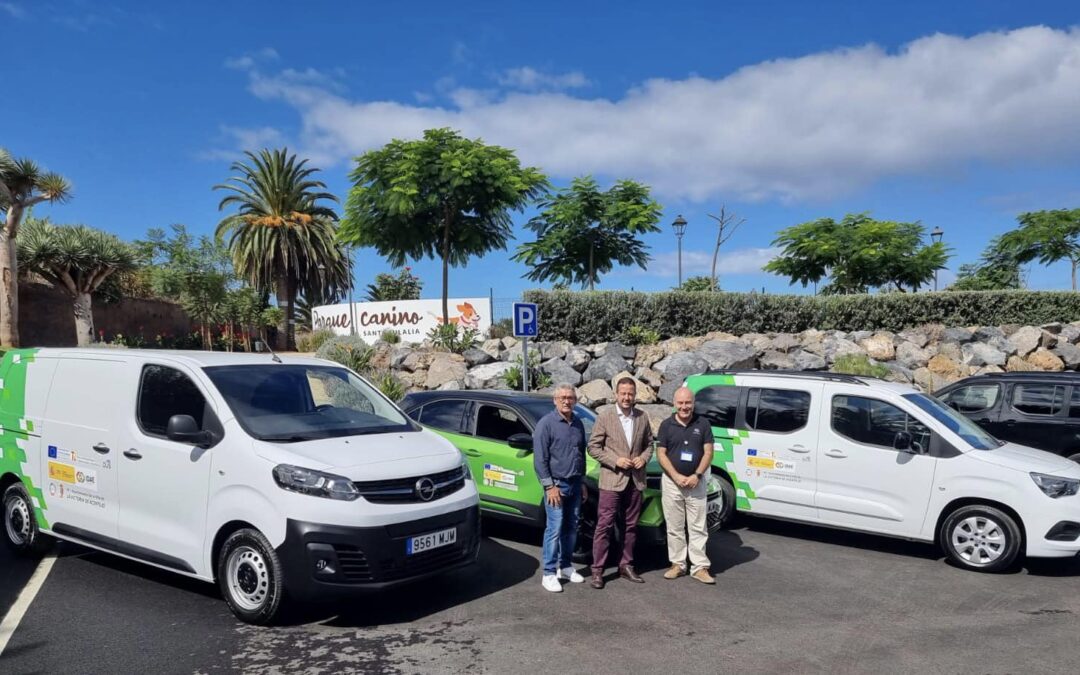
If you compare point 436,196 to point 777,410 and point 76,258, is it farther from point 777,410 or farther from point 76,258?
point 76,258

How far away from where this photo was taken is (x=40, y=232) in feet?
104

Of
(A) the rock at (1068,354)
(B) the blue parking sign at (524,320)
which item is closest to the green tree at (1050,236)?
(A) the rock at (1068,354)

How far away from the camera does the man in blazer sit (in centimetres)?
602

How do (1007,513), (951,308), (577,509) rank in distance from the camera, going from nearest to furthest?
1. (577,509)
2. (1007,513)
3. (951,308)

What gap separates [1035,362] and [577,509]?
1911 centimetres

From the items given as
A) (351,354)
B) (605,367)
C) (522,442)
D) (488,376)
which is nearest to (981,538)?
(522,442)

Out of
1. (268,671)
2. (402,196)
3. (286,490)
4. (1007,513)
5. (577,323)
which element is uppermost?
(402,196)

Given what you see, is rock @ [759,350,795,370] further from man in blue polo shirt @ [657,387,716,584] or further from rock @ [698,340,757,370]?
man in blue polo shirt @ [657,387,716,584]

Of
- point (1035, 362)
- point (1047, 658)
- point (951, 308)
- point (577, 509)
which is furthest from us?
point (951, 308)

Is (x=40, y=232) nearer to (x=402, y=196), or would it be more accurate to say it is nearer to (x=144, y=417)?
(x=402, y=196)

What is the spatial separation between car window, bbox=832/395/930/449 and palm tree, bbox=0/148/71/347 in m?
31.7

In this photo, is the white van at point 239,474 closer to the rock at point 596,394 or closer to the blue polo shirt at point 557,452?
the blue polo shirt at point 557,452

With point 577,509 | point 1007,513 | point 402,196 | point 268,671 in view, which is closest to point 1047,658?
point 1007,513

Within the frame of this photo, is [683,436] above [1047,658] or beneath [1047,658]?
above
